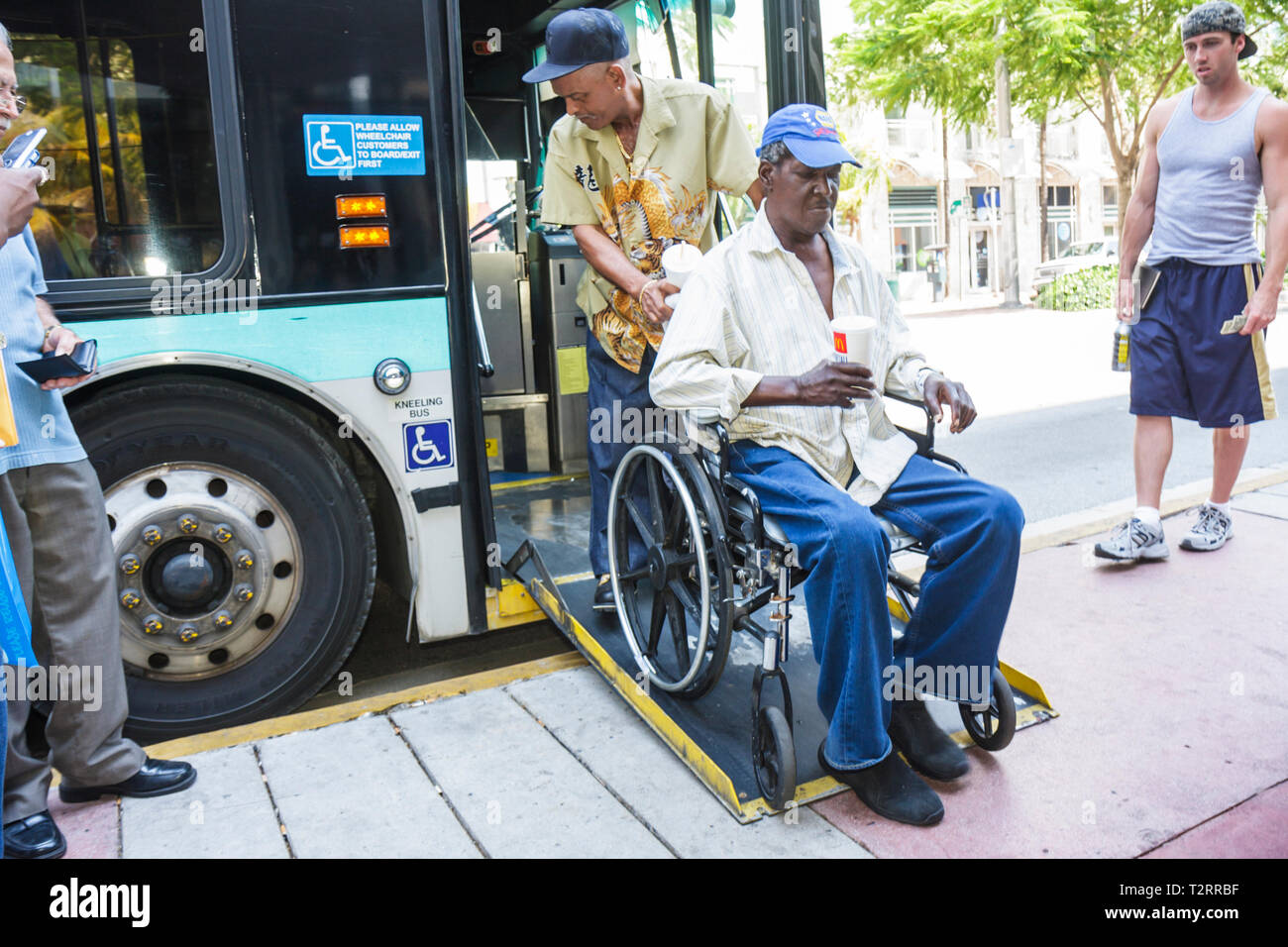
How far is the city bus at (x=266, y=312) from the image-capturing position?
2951mm

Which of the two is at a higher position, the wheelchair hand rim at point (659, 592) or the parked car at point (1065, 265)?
the parked car at point (1065, 265)

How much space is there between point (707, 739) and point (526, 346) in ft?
10.7

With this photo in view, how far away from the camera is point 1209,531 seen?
181 inches

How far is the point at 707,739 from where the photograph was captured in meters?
2.85

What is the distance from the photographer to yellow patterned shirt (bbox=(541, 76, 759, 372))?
3.40 meters

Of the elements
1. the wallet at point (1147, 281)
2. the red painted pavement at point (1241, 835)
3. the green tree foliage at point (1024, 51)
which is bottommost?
the red painted pavement at point (1241, 835)

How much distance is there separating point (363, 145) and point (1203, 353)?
10.9ft

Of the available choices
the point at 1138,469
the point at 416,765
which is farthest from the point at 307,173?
the point at 1138,469

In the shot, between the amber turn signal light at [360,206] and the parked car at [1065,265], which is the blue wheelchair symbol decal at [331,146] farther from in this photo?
the parked car at [1065,265]

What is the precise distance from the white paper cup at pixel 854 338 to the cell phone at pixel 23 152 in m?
1.84

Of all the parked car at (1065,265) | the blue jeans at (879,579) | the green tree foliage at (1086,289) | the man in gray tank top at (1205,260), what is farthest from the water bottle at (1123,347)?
the parked car at (1065,265)

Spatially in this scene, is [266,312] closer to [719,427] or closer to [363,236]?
[363,236]

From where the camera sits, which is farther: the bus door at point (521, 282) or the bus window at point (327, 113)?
the bus door at point (521, 282)
